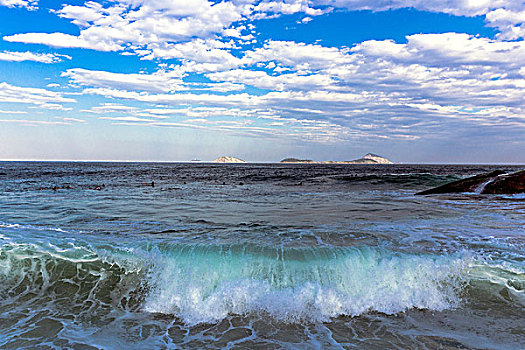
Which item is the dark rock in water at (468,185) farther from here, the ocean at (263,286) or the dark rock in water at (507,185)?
the ocean at (263,286)

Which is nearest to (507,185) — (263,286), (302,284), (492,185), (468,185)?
(492,185)

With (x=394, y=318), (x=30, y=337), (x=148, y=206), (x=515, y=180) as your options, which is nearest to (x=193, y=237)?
(x=30, y=337)

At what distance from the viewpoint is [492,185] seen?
16.9 m

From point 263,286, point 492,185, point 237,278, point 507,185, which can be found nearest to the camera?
point 263,286

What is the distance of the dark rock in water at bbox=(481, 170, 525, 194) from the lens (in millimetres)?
16172

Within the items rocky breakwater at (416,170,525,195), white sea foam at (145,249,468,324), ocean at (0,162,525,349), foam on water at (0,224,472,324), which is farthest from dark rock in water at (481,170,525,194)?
white sea foam at (145,249,468,324)

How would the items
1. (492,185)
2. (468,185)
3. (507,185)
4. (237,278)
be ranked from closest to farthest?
(237,278)
(507,185)
(492,185)
(468,185)

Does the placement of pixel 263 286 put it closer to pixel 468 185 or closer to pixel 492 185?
pixel 492 185

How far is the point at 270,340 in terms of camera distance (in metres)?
4.56

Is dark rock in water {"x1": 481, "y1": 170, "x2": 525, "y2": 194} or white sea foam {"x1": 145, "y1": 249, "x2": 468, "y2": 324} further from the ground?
dark rock in water {"x1": 481, "y1": 170, "x2": 525, "y2": 194}

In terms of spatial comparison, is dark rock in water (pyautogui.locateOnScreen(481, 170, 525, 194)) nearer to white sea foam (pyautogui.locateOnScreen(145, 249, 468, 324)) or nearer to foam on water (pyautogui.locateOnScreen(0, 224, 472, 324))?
foam on water (pyautogui.locateOnScreen(0, 224, 472, 324))

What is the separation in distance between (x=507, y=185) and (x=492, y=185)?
63 cm

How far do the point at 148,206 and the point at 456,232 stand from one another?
1144 centimetres

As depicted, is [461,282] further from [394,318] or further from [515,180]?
[515,180]
